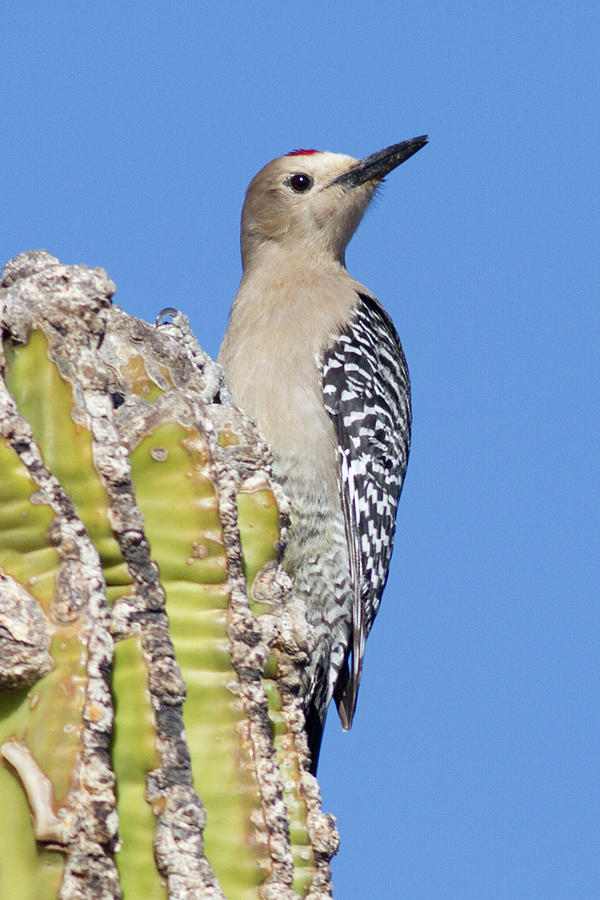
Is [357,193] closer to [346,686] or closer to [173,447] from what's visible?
[346,686]

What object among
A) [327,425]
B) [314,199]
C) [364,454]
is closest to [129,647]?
[327,425]

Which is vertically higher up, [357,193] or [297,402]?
[357,193]

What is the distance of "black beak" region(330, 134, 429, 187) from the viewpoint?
732 cm

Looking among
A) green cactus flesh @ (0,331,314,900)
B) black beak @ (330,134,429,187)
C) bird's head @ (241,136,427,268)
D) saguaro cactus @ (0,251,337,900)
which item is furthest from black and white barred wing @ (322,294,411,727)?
green cactus flesh @ (0,331,314,900)

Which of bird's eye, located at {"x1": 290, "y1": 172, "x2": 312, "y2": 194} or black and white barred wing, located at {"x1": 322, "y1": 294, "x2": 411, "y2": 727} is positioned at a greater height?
bird's eye, located at {"x1": 290, "y1": 172, "x2": 312, "y2": 194}

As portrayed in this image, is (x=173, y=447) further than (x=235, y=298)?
No

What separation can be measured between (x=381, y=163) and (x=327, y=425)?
7.19 ft

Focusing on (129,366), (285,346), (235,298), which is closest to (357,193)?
(235,298)

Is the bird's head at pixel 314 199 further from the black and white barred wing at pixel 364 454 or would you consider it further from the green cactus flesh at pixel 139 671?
the green cactus flesh at pixel 139 671

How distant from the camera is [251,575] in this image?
3.27 meters

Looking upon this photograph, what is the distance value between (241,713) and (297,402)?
3100 mm

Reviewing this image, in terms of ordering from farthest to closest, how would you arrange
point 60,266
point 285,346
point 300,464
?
point 285,346 < point 300,464 < point 60,266

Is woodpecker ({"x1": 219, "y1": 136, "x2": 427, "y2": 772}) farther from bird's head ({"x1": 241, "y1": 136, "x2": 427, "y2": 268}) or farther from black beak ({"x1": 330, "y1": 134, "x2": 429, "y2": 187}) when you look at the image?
black beak ({"x1": 330, "y1": 134, "x2": 429, "y2": 187})

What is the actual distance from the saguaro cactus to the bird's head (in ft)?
13.4
